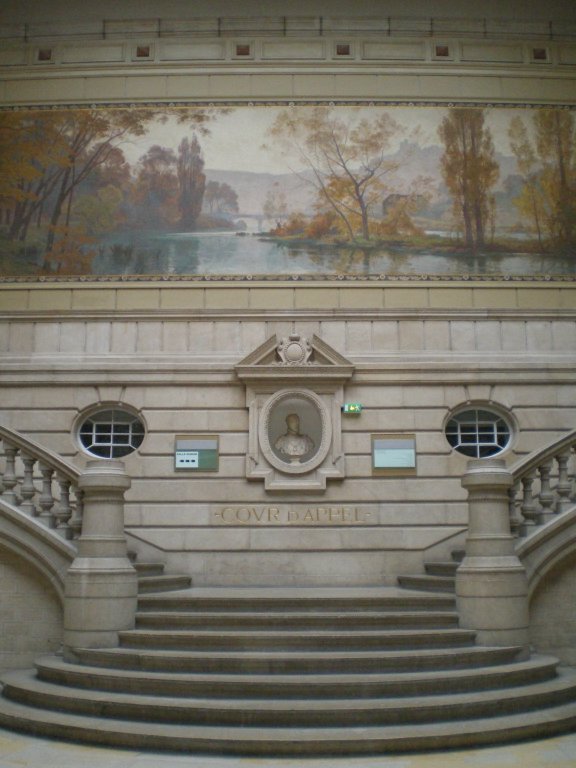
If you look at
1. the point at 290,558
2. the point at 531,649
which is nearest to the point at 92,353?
the point at 290,558

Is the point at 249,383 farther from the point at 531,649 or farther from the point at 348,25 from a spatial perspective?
the point at 348,25

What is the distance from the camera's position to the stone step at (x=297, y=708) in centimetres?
775

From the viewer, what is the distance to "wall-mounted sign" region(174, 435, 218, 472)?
13.6 metres

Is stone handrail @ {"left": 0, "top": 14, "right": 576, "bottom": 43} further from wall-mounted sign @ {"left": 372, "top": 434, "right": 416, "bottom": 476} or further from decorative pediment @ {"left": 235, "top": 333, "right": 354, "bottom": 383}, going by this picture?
wall-mounted sign @ {"left": 372, "top": 434, "right": 416, "bottom": 476}

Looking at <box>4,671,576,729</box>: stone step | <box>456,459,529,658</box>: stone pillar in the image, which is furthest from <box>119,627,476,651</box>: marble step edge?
<box>4,671,576,729</box>: stone step

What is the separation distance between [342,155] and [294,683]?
9728mm

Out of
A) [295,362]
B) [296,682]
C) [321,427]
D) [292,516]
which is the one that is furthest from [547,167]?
[296,682]

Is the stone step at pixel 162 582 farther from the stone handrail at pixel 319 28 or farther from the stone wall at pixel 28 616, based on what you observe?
the stone handrail at pixel 319 28

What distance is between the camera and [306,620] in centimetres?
962

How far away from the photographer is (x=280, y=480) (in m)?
13.5

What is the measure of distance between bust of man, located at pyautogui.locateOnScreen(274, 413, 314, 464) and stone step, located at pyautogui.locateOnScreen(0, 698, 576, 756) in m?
6.22

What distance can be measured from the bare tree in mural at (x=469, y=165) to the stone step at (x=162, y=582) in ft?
25.3

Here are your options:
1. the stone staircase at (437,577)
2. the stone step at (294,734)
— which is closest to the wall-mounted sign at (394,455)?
the stone staircase at (437,577)

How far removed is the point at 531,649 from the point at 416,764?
138 inches
